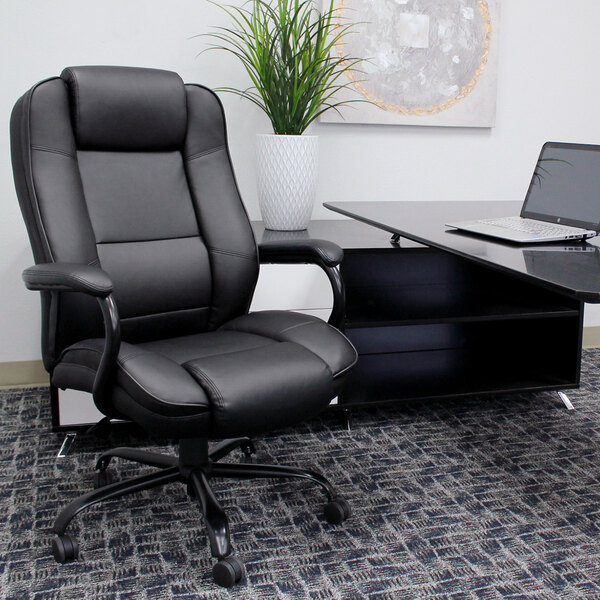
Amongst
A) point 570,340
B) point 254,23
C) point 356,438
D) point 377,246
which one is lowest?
point 356,438

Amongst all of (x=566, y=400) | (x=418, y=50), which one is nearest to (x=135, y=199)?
(x=418, y=50)

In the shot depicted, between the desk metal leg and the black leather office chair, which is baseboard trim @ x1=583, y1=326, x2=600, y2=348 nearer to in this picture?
the desk metal leg

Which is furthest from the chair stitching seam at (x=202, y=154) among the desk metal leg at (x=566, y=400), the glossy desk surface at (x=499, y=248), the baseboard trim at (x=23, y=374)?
the desk metal leg at (x=566, y=400)

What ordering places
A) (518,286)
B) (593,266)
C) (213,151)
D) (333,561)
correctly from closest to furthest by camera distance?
→ 1. (593,266)
2. (333,561)
3. (213,151)
4. (518,286)

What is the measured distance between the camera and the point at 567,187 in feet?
5.94

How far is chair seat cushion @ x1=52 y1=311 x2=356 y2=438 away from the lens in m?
1.39

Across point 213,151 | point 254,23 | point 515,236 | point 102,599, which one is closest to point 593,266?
point 515,236

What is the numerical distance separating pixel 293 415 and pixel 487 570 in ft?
1.78

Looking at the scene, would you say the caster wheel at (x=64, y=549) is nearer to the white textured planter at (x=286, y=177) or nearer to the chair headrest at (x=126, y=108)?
the chair headrest at (x=126, y=108)

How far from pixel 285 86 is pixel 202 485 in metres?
1.37

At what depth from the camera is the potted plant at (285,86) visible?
2.40m

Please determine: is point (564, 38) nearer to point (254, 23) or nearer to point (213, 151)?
point (254, 23)

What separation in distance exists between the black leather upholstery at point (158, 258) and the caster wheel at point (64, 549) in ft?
1.07

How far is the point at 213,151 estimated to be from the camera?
1912mm
